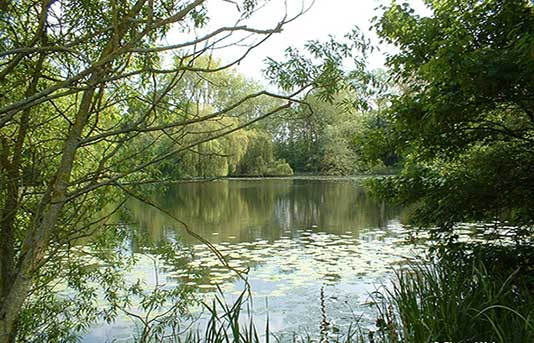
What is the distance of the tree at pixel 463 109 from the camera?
118 inches

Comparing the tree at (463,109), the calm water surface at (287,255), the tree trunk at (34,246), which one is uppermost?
the tree at (463,109)

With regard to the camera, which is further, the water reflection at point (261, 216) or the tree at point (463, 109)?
the water reflection at point (261, 216)

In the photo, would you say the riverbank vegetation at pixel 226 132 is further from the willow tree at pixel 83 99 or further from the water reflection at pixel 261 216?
the water reflection at pixel 261 216

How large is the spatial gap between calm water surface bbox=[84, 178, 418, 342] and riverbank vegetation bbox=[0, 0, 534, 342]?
0.55 metres

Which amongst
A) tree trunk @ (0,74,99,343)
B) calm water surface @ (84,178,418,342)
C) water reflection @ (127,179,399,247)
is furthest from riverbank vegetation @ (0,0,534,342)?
water reflection @ (127,179,399,247)

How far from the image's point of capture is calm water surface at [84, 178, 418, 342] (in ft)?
16.5

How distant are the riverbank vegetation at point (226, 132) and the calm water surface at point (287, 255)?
0.55 m

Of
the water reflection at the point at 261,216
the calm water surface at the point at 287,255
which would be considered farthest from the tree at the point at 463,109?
the water reflection at the point at 261,216

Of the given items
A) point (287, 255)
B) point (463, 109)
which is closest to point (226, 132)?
point (463, 109)

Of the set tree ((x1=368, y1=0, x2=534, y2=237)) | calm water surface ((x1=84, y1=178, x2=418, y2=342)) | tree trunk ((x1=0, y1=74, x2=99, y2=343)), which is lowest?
calm water surface ((x1=84, y1=178, x2=418, y2=342))

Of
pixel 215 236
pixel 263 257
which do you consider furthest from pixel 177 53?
pixel 215 236

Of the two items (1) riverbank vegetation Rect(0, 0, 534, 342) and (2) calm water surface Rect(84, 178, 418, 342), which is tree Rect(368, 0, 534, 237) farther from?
(2) calm water surface Rect(84, 178, 418, 342)

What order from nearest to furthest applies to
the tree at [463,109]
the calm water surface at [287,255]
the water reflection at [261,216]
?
the tree at [463,109]
the calm water surface at [287,255]
the water reflection at [261,216]

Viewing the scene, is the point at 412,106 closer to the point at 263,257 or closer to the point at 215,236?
the point at 263,257
